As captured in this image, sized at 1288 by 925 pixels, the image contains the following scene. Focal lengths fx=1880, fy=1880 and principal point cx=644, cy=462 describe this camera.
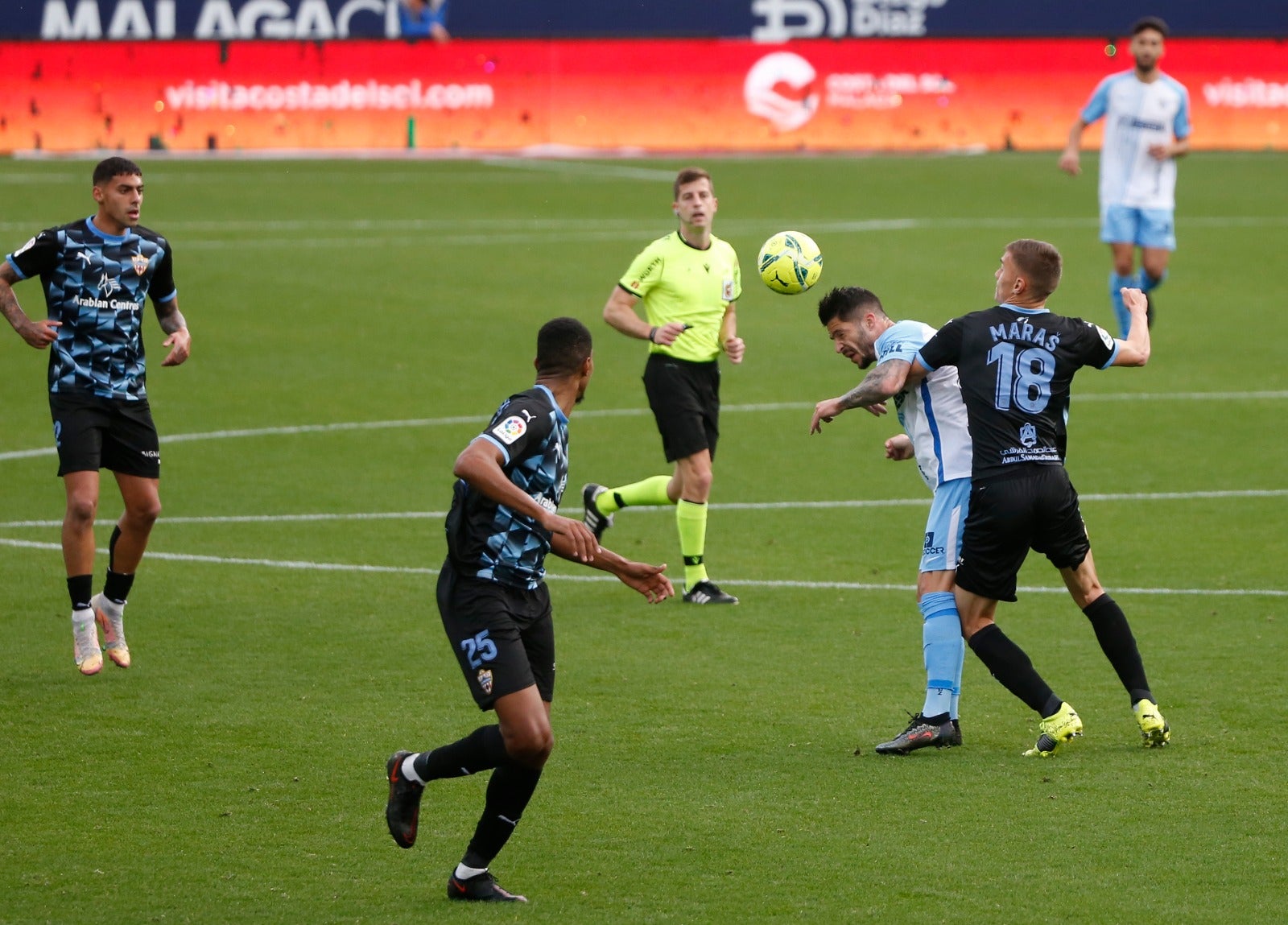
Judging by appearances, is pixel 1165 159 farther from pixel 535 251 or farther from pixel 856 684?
pixel 856 684

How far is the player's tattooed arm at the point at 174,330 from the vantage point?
32.7 ft

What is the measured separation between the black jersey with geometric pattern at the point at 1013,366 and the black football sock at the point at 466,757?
268 cm

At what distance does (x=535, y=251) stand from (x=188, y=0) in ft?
37.3

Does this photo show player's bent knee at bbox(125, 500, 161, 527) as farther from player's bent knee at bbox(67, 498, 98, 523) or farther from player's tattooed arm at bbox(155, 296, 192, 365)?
player's tattooed arm at bbox(155, 296, 192, 365)

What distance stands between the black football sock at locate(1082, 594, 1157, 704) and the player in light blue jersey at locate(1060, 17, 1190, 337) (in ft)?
38.7

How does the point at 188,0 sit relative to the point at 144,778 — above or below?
above

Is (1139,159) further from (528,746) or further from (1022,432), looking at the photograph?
(528,746)

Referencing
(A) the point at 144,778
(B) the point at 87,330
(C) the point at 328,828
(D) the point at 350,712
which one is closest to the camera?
(C) the point at 328,828

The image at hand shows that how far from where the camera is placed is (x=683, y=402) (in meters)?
11.7

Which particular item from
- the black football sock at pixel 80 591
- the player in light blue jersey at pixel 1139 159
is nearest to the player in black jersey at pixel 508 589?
the black football sock at pixel 80 591

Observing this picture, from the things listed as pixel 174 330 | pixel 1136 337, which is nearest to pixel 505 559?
pixel 1136 337

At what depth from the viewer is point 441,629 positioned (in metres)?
10.4

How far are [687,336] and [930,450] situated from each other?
359cm

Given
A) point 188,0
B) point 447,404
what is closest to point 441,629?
point 447,404
